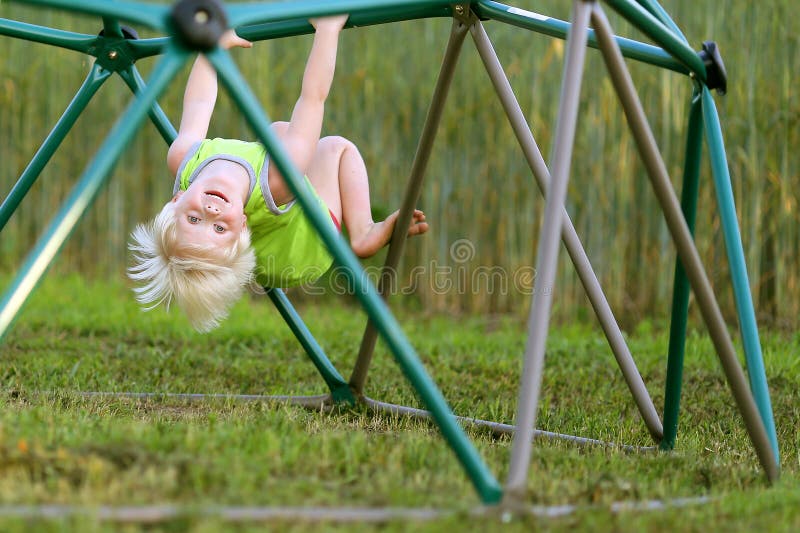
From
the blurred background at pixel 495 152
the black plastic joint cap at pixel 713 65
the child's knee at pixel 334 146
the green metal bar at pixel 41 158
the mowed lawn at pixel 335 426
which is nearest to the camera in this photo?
the mowed lawn at pixel 335 426

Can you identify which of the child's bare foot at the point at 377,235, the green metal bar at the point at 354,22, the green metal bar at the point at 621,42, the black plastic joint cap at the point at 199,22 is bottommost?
the child's bare foot at the point at 377,235

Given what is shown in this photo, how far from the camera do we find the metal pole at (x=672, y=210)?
227 cm

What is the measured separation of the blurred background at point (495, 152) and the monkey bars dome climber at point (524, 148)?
2644 mm

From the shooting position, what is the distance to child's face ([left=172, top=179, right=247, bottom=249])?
3.18 m

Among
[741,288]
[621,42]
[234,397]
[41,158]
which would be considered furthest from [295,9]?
[234,397]

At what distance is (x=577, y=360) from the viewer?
477 cm

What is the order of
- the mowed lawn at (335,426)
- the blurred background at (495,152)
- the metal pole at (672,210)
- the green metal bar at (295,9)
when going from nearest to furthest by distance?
the mowed lawn at (335,426) < the green metal bar at (295,9) < the metal pole at (672,210) < the blurred background at (495,152)

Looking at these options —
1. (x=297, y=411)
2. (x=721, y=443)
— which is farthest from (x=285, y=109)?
(x=721, y=443)

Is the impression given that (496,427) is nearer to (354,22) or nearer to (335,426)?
(335,426)

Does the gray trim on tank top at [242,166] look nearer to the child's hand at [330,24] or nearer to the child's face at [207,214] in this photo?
the child's face at [207,214]

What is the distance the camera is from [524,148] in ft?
10.3

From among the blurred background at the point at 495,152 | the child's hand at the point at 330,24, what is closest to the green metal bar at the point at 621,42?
the child's hand at the point at 330,24

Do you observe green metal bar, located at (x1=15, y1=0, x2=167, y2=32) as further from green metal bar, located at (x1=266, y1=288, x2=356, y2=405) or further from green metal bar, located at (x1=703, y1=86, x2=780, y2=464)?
green metal bar, located at (x1=266, y1=288, x2=356, y2=405)

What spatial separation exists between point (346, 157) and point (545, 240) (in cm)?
168
